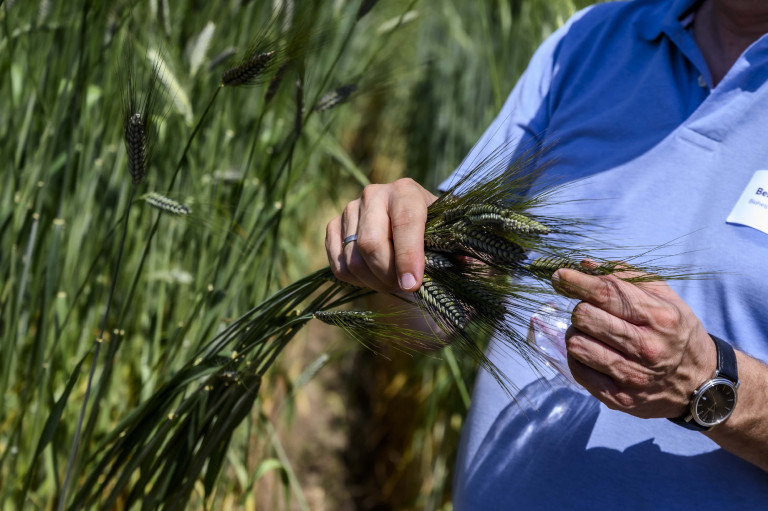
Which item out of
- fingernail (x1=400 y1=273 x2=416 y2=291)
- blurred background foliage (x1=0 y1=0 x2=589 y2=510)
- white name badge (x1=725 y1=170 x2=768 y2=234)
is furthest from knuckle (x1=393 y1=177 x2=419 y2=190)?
white name badge (x1=725 y1=170 x2=768 y2=234)

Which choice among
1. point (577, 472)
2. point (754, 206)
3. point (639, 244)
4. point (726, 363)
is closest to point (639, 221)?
point (639, 244)

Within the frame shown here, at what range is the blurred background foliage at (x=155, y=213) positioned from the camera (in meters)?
1.15

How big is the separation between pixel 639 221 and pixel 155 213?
1.03m

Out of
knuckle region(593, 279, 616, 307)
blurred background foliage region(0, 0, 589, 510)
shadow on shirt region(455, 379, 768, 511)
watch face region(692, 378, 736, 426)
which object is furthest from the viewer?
blurred background foliage region(0, 0, 589, 510)

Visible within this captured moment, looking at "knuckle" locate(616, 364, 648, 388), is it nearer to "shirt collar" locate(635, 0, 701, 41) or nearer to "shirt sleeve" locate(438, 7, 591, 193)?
"shirt sleeve" locate(438, 7, 591, 193)

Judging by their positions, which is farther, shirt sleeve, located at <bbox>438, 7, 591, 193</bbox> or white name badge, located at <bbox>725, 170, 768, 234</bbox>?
shirt sleeve, located at <bbox>438, 7, 591, 193</bbox>

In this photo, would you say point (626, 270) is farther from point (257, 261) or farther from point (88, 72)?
point (88, 72)

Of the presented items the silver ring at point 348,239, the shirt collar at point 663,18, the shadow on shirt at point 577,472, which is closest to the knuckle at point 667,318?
the shadow on shirt at point 577,472

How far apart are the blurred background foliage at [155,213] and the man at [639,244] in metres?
0.25

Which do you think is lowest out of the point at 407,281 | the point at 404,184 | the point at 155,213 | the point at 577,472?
the point at 577,472

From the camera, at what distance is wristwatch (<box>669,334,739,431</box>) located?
83cm

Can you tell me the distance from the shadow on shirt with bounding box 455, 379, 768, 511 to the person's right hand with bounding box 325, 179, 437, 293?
0.98ft

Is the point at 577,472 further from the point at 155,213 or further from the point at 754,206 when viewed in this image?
the point at 155,213

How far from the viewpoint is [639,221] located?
1081 millimetres
